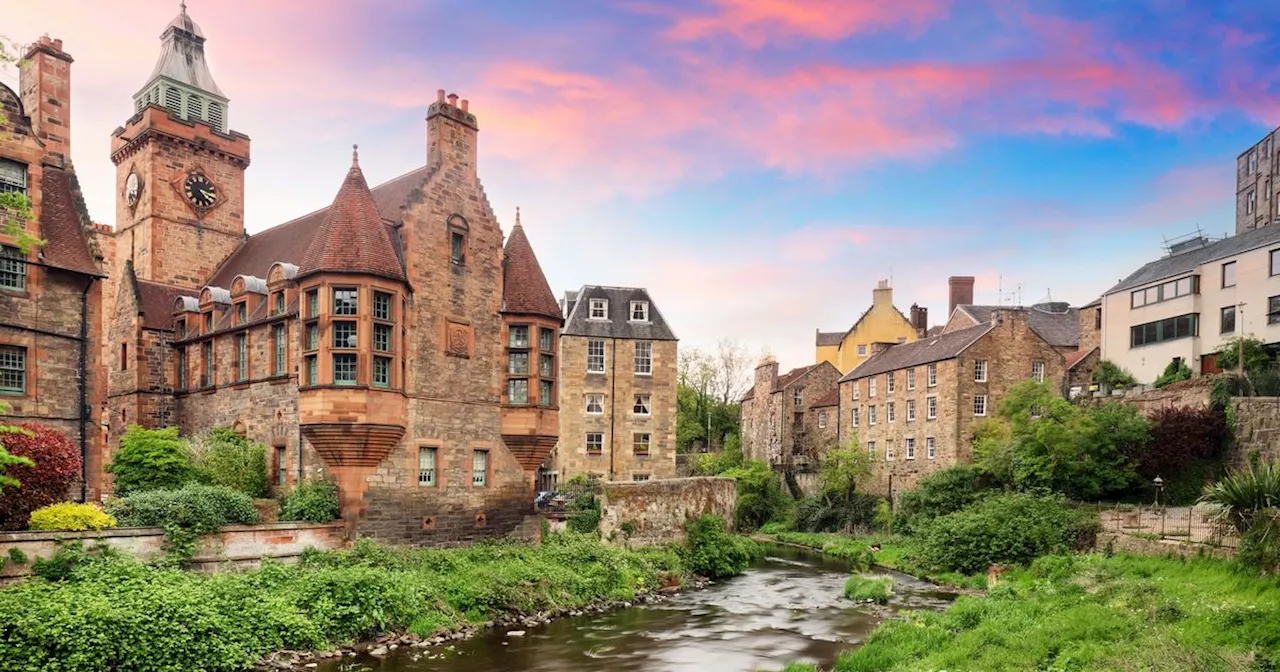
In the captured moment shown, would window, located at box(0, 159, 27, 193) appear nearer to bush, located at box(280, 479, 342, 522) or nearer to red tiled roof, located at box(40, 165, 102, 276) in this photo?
red tiled roof, located at box(40, 165, 102, 276)

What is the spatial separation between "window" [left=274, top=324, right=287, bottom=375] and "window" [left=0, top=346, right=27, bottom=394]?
20.6ft

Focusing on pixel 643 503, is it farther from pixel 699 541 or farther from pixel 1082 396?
pixel 1082 396

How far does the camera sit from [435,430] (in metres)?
26.4

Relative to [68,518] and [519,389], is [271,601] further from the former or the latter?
[519,389]

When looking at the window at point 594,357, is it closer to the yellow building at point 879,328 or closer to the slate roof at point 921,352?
the slate roof at point 921,352

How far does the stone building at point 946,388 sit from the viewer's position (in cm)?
4041

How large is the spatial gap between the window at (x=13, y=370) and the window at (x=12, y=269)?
1.67 metres

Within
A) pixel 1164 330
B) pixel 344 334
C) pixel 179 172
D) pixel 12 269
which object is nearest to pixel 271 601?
pixel 344 334

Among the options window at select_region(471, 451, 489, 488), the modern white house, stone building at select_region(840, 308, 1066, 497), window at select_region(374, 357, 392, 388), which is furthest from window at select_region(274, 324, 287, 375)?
the modern white house

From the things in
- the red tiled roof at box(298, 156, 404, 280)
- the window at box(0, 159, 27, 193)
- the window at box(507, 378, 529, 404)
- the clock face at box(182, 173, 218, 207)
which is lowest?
the window at box(507, 378, 529, 404)

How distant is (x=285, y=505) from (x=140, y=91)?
74.1 feet

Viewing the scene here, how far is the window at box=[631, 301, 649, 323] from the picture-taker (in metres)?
45.1

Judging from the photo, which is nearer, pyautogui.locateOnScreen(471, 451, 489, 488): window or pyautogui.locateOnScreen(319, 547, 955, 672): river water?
pyautogui.locateOnScreen(319, 547, 955, 672): river water

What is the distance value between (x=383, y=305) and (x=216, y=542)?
25.9 feet
